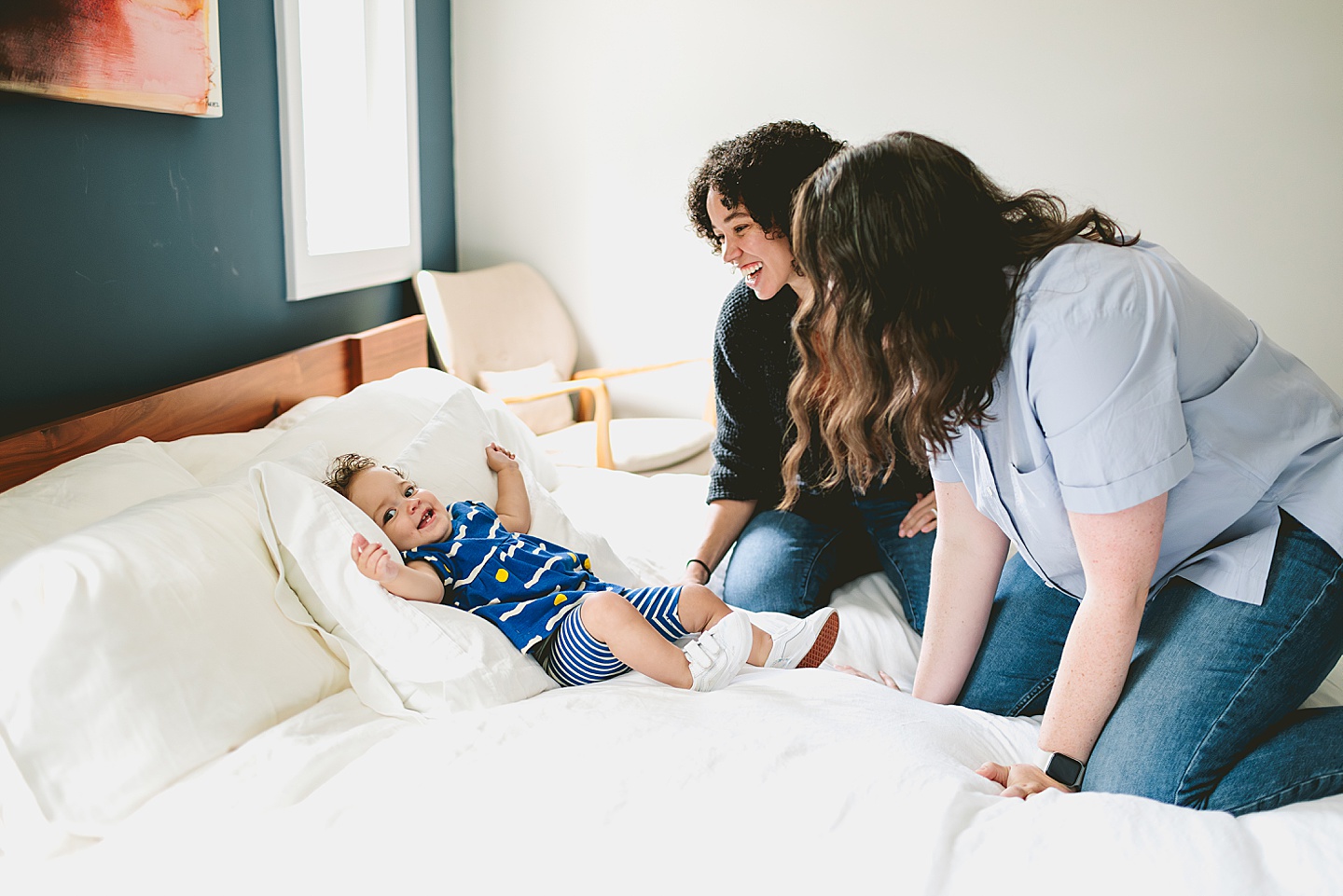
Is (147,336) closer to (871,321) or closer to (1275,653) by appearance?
(871,321)

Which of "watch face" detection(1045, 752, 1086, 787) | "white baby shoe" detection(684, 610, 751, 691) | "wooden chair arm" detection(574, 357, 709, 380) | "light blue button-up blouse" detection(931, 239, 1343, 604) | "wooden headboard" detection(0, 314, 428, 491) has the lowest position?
"watch face" detection(1045, 752, 1086, 787)

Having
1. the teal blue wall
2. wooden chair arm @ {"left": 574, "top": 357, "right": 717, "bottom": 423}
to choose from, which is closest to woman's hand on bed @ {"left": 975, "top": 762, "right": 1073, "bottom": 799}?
the teal blue wall

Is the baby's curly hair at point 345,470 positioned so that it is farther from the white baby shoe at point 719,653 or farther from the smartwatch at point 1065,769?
the smartwatch at point 1065,769

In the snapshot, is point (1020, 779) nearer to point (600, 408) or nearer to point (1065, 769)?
point (1065, 769)

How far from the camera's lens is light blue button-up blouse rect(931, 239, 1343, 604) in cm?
107

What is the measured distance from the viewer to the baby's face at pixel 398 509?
154 cm

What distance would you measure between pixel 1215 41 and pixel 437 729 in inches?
137

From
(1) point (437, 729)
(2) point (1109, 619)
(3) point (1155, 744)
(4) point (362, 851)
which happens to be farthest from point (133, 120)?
(3) point (1155, 744)

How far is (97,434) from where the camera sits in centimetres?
159

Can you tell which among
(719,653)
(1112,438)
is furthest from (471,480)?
(1112,438)

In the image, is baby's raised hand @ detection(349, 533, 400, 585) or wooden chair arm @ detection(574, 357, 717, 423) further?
wooden chair arm @ detection(574, 357, 717, 423)

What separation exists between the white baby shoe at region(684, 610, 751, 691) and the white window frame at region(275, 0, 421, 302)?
1.54m

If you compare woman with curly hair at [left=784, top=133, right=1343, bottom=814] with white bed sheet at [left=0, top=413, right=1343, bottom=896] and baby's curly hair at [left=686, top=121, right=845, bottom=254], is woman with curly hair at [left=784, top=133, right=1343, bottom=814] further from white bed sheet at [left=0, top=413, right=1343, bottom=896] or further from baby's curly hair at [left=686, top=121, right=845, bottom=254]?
baby's curly hair at [left=686, top=121, right=845, bottom=254]

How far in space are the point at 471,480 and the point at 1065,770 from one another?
3.66 feet
